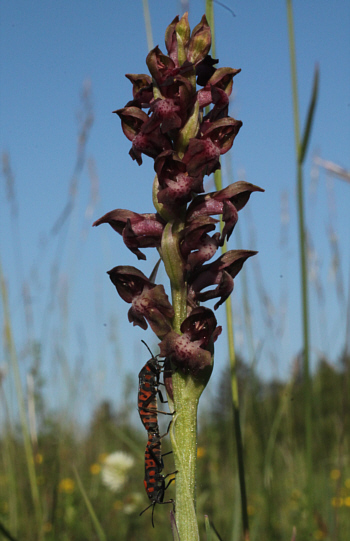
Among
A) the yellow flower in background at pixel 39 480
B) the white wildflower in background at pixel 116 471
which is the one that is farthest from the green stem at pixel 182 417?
the white wildflower in background at pixel 116 471

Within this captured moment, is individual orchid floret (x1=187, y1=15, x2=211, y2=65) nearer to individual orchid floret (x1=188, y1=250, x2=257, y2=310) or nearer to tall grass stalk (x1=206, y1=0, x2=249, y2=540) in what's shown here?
tall grass stalk (x1=206, y1=0, x2=249, y2=540)

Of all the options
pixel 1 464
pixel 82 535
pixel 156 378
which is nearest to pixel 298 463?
pixel 82 535

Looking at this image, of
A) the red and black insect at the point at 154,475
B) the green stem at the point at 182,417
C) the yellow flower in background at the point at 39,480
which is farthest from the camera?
the yellow flower in background at the point at 39,480

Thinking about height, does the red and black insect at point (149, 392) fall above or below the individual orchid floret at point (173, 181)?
below

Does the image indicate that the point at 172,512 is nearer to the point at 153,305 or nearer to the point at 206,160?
the point at 153,305

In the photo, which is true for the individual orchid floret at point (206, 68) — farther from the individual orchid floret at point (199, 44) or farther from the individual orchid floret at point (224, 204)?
the individual orchid floret at point (224, 204)

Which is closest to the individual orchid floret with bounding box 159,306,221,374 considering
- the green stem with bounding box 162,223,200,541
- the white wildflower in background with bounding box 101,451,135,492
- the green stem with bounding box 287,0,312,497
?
the green stem with bounding box 162,223,200,541

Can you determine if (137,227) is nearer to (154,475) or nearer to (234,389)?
(234,389)
